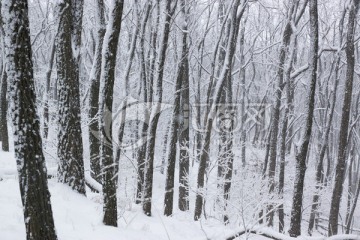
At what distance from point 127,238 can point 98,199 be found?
2322 mm

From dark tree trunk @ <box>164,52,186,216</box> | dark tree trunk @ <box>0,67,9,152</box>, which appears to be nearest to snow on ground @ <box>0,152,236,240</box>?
dark tree trunk @ <box>164,52,186,216</box>

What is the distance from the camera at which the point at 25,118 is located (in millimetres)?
3652

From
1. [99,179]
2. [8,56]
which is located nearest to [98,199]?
[99,179]

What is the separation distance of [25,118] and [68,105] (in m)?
3.70

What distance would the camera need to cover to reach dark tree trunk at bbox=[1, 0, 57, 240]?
354 cm

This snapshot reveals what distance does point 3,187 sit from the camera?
734 centimetres

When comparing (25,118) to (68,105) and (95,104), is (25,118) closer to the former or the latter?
(68,105)

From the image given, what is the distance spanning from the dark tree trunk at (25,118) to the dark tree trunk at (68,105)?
3.51m

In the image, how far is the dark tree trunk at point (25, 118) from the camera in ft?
11.6

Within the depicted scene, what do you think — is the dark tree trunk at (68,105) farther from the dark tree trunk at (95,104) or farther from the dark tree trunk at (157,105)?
the dark tree trunk at (157,105)

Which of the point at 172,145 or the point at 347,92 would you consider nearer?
the point at 347,92

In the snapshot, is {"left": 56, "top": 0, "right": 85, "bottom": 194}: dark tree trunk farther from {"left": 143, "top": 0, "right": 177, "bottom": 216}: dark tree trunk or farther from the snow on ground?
{"left": 143, "top": 0, "right": 177, "bottom": 216}: dark tree trunk

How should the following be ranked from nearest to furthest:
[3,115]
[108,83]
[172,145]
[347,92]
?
[108,83] → [347,92] → [172,145] → [3,115]

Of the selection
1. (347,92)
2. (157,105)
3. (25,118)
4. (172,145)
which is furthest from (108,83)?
(347,92)
